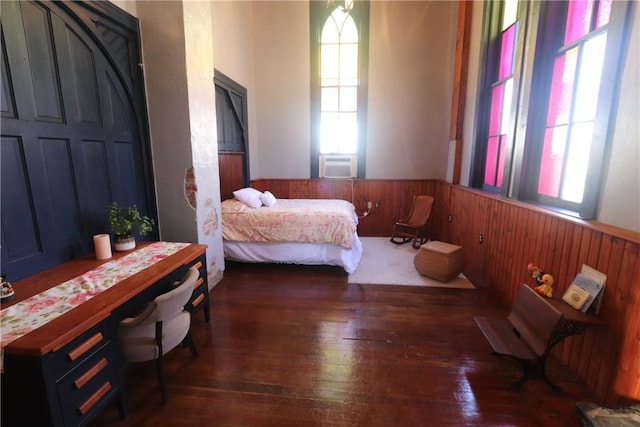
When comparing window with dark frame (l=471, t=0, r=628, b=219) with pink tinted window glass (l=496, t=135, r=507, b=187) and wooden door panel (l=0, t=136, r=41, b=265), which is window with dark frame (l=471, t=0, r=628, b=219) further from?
wooden door panel (l=0, t=136, r=41, b=265)

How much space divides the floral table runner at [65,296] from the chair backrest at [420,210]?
3711 millimetres

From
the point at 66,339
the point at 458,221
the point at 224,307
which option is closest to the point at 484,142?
the point at 458,221

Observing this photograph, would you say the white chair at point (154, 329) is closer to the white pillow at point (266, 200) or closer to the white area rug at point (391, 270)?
the white area rug at point (391, 270)

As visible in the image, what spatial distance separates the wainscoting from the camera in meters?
1.48

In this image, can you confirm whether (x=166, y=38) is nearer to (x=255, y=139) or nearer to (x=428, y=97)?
(x=255, y=139)

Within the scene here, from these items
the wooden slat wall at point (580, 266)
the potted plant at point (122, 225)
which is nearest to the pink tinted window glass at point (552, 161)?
the wooden slat wall at point (580, 266)

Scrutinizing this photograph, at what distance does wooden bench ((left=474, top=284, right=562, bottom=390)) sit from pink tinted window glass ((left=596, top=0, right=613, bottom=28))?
179cm

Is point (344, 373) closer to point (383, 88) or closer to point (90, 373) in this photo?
point (90, 373)

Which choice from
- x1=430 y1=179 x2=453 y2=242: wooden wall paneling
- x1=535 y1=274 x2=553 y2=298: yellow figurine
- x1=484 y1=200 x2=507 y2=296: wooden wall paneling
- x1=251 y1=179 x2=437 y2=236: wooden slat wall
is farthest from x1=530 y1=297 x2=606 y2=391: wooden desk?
x1=251 y1=179 x2=437 y2=236: wooden slat wall

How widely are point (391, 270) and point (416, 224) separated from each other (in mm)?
1388

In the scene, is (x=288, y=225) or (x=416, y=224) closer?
(x=288, y=225)

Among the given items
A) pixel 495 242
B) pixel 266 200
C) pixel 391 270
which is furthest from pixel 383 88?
pixel 495 242

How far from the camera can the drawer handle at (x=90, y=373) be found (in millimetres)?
1271

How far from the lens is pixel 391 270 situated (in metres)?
3.59
